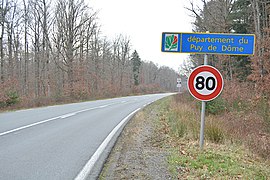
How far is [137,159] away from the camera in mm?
6637

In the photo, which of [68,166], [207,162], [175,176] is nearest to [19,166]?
[68,166]

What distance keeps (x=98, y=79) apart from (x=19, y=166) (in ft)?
149

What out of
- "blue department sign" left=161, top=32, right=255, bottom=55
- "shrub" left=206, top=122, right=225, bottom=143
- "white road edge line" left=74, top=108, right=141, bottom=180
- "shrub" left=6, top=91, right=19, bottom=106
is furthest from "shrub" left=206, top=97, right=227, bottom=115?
"shrub" left=6, top=91, right=19, bottom=106

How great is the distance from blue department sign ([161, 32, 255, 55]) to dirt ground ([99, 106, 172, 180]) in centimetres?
248

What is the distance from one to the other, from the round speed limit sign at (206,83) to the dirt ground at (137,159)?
5.37 feet

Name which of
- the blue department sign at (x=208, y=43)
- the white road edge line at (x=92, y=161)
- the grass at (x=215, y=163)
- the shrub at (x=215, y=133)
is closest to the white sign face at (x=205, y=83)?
Result: the blue department sign at (x=208, y=43)

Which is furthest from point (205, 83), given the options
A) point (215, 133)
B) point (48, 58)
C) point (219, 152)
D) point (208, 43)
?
point (48, 58)

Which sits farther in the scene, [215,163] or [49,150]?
[49,150]

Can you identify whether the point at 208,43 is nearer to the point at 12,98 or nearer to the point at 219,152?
the point at 219,152

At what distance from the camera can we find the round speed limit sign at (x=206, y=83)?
21.5ft

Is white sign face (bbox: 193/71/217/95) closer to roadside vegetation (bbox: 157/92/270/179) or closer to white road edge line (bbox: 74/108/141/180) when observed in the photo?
roadside vegetation (bbox: 157/92/270/179)

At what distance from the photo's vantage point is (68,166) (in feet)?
20.0

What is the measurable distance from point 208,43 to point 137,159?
3057 mm

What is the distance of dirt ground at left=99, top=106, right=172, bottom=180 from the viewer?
551 cm
